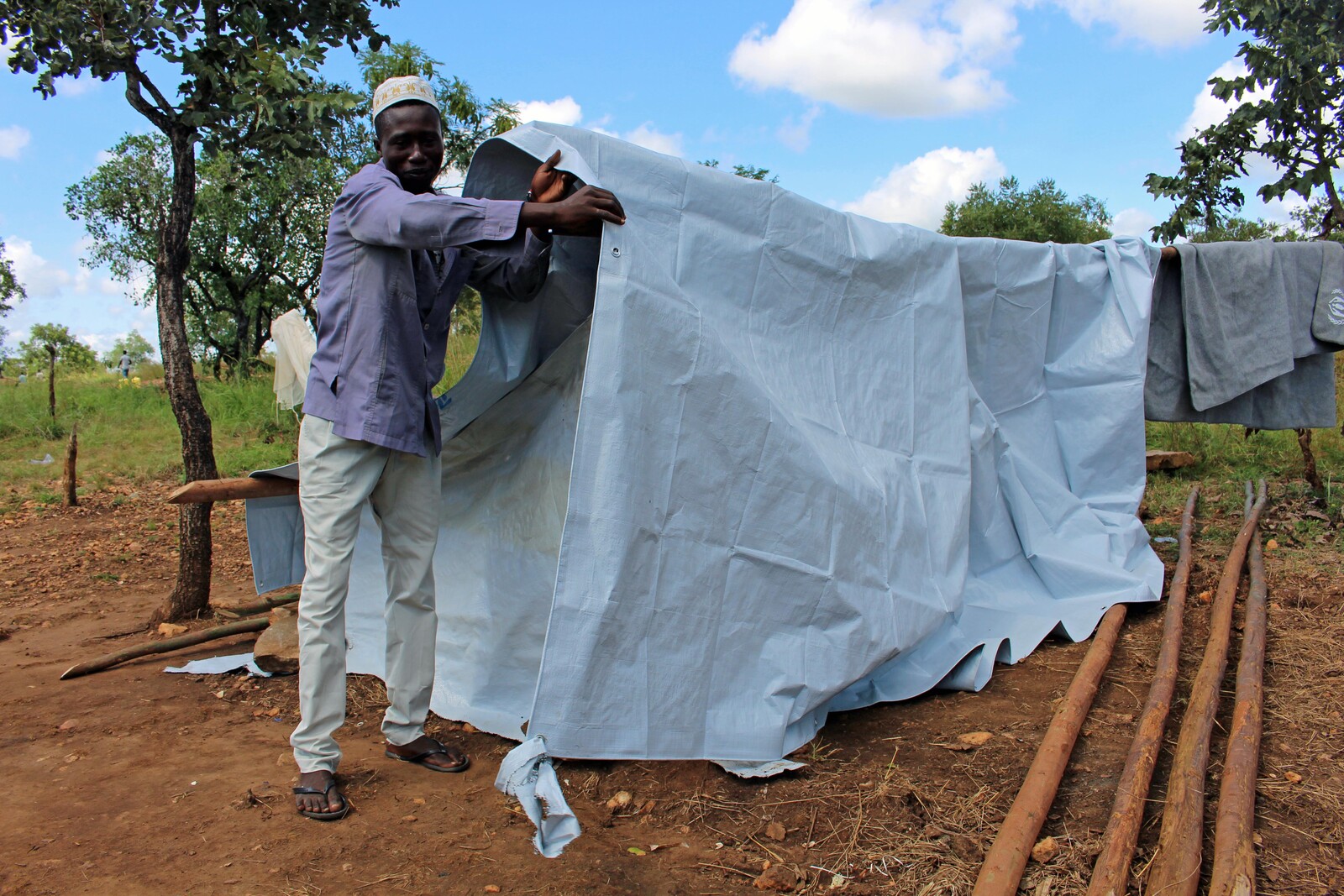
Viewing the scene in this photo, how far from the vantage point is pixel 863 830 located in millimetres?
2146

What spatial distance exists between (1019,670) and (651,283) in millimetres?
1947

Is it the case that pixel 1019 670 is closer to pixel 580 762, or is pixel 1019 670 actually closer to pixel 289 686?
pixel 580 762

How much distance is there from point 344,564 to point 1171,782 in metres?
2.20

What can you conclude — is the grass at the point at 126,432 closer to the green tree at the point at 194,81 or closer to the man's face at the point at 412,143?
the green tree at the point at 194,81

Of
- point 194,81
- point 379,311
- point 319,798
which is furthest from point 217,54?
point 319,798

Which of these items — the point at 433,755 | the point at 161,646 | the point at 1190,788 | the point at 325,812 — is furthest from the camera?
the point at 161,646

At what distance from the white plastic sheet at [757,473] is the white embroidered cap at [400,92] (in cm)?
21

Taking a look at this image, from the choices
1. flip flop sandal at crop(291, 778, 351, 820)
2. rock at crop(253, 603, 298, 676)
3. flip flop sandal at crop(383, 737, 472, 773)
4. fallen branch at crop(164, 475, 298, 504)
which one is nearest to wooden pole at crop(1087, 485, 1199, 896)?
flip flop sandal at crop(383, 737, 472, 773)

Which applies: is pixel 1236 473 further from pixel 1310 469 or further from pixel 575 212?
pixel 575 212

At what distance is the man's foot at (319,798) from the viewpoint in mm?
2256

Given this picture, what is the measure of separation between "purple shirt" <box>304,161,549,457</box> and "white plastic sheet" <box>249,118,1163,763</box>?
0.35 meters

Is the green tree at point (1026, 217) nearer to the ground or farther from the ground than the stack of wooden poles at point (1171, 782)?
farther from the ground

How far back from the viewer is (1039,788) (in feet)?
6.89

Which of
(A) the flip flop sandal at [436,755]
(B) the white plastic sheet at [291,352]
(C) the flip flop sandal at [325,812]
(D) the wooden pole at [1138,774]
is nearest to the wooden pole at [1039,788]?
(D) the wooden pole at [1138,774]
